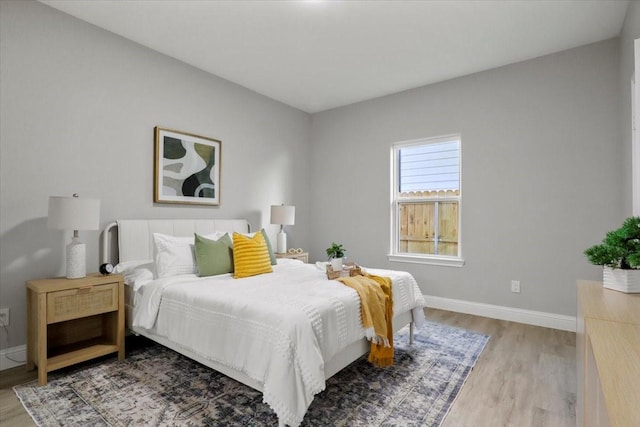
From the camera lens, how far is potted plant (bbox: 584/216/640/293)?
5.28ft

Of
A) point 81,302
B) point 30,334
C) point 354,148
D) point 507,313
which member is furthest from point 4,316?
point 507,313

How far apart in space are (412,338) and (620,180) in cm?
239

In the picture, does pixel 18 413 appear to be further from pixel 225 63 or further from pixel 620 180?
pixel 620 180

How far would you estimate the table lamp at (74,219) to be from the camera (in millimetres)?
2328

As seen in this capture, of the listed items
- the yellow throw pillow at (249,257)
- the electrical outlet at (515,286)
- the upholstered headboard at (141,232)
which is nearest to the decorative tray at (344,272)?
the yellow throw pillow at (249,257)

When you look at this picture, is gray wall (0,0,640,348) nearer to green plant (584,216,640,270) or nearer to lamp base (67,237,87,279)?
lamp base (67,237,87,279)

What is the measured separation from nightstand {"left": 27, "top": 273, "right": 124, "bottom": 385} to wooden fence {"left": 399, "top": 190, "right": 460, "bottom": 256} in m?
3.31

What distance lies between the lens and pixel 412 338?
2.90 m

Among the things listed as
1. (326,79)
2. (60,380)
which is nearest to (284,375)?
(60,380)

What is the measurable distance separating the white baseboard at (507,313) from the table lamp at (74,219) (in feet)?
11.9

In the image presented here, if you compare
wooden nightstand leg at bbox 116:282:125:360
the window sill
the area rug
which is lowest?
the area rug

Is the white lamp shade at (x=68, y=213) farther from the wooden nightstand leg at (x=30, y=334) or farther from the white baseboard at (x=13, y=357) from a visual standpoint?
the white baseboard at (x=13, y=357)

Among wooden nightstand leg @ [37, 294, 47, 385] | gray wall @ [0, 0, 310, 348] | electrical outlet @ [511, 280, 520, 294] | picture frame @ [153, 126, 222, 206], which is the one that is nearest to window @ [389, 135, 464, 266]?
electrical outlet @ [511, 280, 520, 294]

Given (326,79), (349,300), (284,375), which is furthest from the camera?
(326,79)
